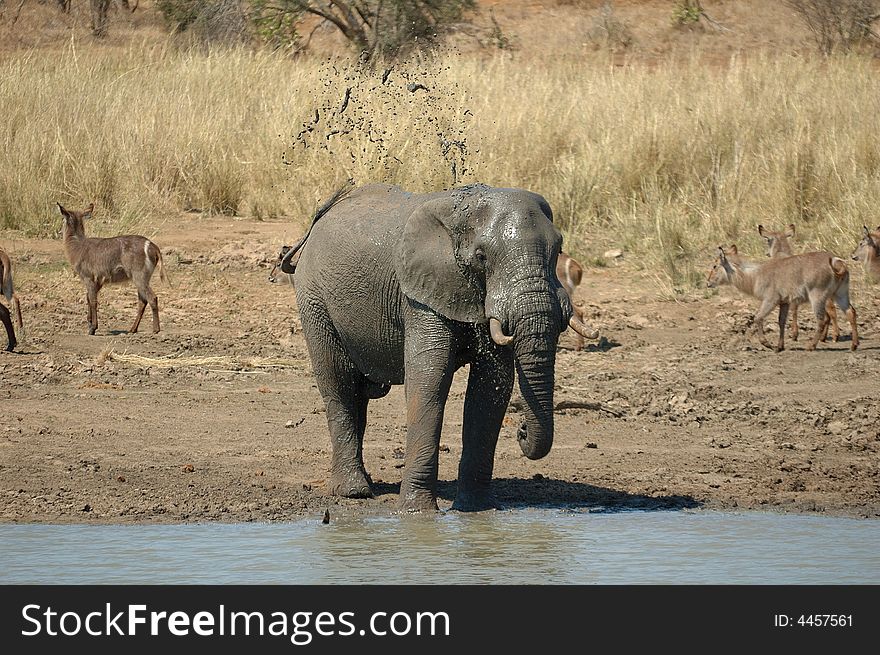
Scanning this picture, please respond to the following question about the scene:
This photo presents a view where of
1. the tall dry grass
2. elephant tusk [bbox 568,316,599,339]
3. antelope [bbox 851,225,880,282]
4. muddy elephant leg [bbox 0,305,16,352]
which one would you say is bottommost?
muddy elephant leg [bbox 0,305,16,352]

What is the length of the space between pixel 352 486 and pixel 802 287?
602 centimetres

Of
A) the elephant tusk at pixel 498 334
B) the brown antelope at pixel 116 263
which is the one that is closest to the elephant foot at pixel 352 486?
the elephant tusk at pixel 498 334

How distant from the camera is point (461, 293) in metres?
7.24

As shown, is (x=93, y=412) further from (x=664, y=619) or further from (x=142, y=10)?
(x=142, y=10)

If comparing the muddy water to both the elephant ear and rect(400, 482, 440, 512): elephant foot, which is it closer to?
rect(400, 482, 440, 512): elephant foot

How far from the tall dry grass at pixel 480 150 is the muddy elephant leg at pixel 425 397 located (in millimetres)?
7072

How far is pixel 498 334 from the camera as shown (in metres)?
6.88

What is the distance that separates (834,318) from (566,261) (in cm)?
253

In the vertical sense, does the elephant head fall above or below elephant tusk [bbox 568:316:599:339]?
above

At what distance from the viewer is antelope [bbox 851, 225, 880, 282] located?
13562mm

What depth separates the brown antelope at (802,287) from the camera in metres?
12.7

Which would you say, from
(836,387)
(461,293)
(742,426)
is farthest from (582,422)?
(461,293)

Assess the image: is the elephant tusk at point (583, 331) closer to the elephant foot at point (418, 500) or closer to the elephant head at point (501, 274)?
the elephant head at point (501, 274)

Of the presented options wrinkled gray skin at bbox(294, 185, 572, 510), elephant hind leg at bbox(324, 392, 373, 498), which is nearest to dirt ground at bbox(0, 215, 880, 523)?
elephant hind leg at bbox(324, 392, 373, 498)
